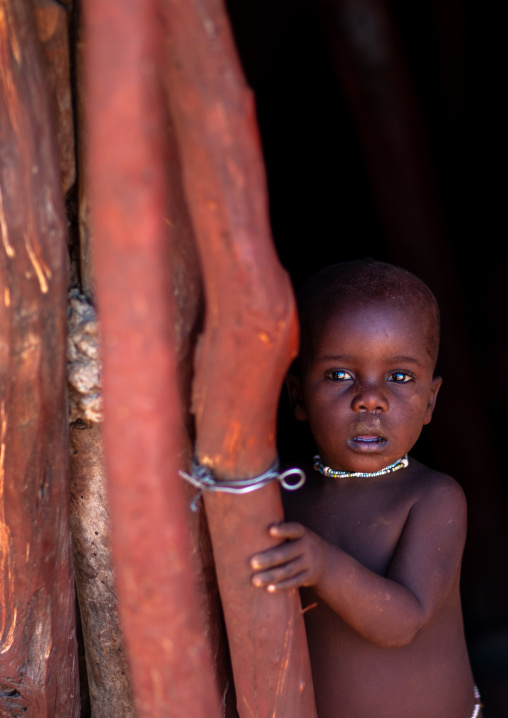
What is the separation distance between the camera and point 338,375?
4.79ft

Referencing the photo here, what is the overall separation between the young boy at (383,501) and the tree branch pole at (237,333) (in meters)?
0.32

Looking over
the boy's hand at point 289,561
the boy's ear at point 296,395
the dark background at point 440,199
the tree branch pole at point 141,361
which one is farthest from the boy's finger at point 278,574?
the dark background at point 440,199

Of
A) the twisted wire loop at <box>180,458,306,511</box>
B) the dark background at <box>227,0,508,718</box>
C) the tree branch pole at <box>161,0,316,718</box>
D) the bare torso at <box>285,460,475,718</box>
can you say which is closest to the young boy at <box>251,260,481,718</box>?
the bare torso at <box>285,460,475,718</box>

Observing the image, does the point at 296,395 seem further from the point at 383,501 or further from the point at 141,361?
the point at 141,361

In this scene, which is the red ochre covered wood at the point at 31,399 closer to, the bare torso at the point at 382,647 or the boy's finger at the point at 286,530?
the boy's finger at the point at 286,530

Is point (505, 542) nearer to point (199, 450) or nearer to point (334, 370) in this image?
point (334, 370)

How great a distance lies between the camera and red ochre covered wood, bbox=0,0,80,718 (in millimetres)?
924

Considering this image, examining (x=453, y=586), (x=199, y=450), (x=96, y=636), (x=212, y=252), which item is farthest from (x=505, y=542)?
(x=212, y=252)

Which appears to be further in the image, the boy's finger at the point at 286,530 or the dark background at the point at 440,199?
the dark background at the point at 440,199

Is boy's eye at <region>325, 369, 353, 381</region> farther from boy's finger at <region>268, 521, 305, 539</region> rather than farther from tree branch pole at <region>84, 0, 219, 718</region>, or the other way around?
tree branch pole at <region>84, 0, 219, 718</region>

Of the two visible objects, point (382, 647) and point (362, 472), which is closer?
point (382, 647)

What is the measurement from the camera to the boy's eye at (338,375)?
1.45 meters

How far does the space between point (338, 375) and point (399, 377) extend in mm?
124

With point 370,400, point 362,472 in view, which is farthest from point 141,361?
point 362,472
